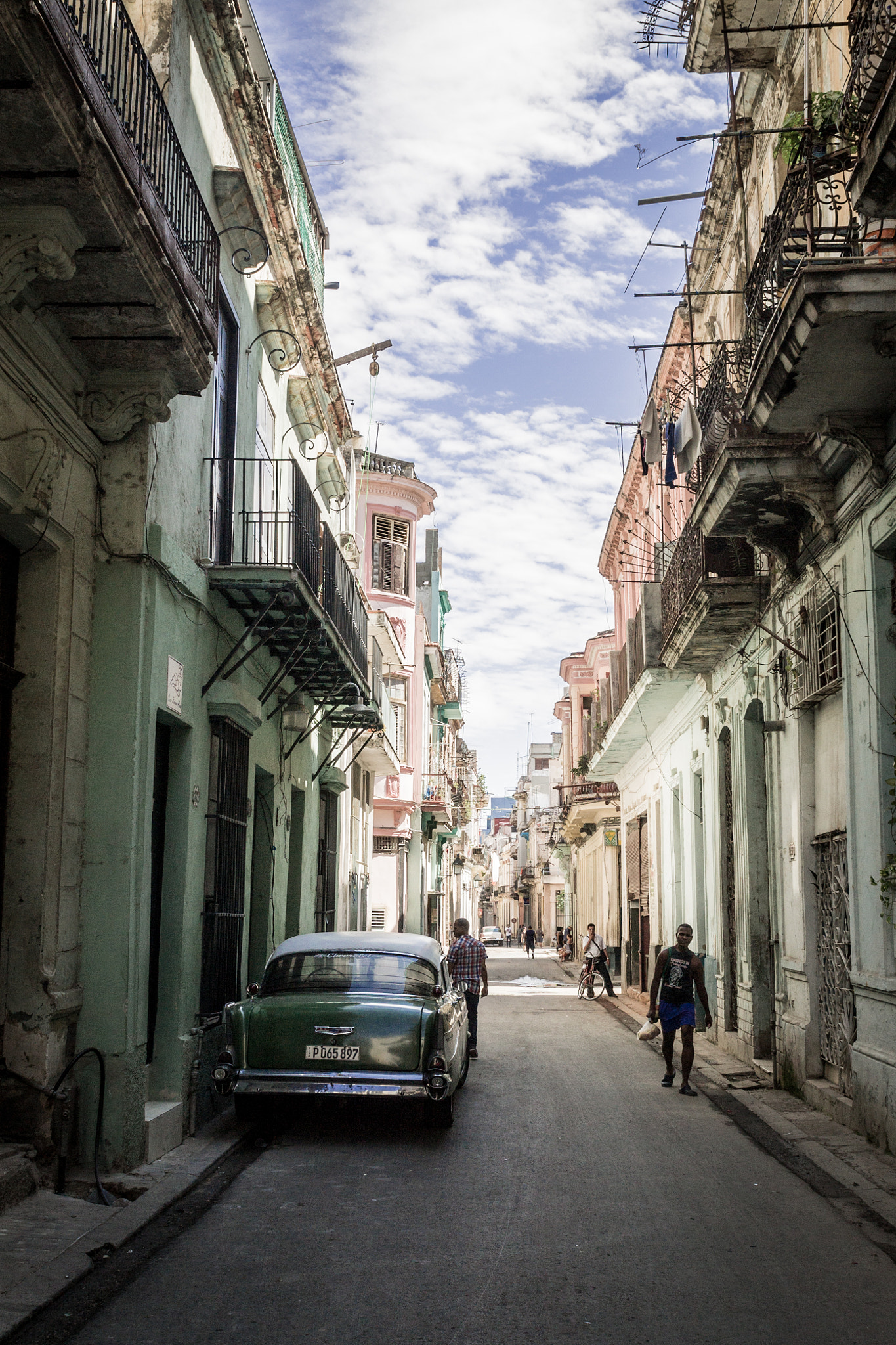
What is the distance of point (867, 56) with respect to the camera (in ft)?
24.9

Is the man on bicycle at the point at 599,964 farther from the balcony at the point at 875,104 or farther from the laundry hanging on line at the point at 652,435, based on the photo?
the balcony at the point at 875,104

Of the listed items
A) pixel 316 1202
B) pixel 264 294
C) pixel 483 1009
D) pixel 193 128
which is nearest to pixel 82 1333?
pixel 316 1202

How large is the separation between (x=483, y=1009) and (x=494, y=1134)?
13.5 m

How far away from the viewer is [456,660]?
177 feet

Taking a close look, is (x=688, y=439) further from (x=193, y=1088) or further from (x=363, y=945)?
(x=193, y=1088)

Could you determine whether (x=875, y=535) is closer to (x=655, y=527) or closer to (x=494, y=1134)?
(x=494, y=1134)

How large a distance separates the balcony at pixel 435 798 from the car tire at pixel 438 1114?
90.6ft

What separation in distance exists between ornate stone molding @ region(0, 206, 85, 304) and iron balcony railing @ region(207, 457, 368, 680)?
3485mm

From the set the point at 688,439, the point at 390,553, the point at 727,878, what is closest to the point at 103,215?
the point at 688,439

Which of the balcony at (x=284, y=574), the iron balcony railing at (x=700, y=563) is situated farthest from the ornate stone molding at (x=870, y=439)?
the balcony at (x=284, y=574)

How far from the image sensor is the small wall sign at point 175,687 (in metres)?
9.27

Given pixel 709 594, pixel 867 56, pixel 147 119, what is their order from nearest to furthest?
pixel 867 56 → pixel 147 119 → pixel 709 594

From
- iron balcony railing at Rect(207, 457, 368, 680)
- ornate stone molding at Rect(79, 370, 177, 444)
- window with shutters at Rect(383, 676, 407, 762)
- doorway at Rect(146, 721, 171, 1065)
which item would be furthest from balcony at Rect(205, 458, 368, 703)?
window with shutters at Rect(383, 676, 407, 762)

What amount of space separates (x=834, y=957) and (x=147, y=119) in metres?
8.26
